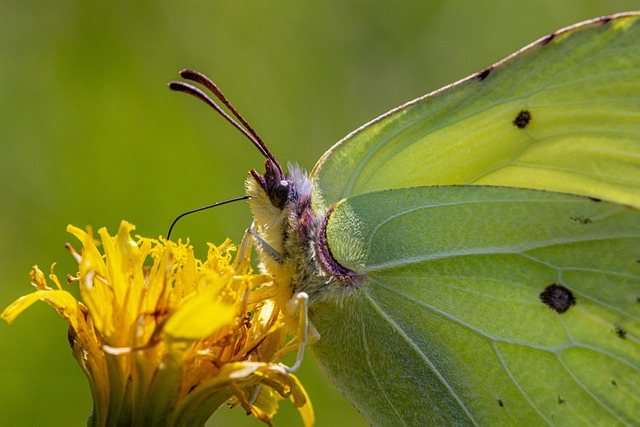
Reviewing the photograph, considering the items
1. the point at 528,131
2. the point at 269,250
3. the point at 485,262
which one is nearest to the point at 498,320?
the point at 485,262

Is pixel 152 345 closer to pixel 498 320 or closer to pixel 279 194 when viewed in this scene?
pixel 279 194

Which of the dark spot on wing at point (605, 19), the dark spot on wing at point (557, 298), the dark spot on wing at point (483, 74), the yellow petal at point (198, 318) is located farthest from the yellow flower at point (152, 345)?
the dark spot on wing at point (605, 19)

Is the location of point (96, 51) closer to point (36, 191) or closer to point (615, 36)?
point (36, 191)

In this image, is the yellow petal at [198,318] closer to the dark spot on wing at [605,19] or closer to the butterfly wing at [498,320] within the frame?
the butterfly wing at [498,320]

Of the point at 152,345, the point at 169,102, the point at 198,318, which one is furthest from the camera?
the point at 169,102

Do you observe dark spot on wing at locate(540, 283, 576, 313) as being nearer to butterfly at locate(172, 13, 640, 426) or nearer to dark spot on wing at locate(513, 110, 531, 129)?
butterfly at locate(172, 13, 640, 426)

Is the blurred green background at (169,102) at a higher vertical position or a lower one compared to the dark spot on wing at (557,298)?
higher

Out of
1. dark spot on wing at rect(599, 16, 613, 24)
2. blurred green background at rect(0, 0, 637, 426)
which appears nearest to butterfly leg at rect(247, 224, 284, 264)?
blurred green background at rect(0, 0, 637, 426)
